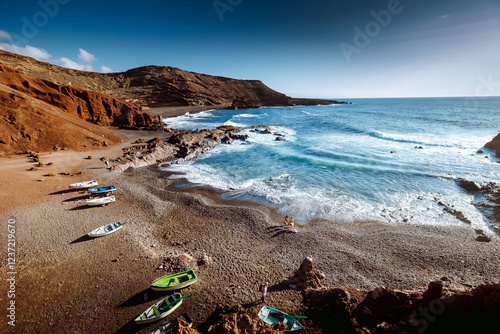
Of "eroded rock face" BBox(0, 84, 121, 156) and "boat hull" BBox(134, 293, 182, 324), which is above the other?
"eroded rock face" BBox(0, 84, 121, 156)

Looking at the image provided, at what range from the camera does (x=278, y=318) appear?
7.06 metres

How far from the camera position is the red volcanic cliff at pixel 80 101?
1162 inches

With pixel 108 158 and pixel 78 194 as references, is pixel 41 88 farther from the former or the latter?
pixel 78 194

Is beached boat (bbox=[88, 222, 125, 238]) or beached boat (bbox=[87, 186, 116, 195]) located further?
beached boat (bbox=[87, 186, 116, 195])

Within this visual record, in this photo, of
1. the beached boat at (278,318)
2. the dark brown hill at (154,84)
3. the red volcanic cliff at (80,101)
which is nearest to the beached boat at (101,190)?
the beached boat at (278,318)

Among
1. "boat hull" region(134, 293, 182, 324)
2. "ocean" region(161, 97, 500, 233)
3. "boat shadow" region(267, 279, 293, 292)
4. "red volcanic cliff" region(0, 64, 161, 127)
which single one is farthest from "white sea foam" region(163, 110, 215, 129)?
"boat shadow" region(267, 279, 293, 292)

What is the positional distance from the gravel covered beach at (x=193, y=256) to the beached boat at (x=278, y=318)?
21.5 inches

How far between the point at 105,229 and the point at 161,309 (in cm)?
700

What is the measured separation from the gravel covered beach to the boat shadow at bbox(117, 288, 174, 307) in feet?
0.15

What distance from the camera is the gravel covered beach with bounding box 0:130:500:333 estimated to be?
312 inches

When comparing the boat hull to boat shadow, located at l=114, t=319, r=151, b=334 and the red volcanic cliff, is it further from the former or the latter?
the red volcanic cliff

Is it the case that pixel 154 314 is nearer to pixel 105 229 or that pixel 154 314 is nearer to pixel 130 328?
pixel 130 328

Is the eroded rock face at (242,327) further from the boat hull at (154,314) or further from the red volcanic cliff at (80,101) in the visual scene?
the red volcanic cliff at (80,101)

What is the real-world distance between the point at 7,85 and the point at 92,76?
257 feet
